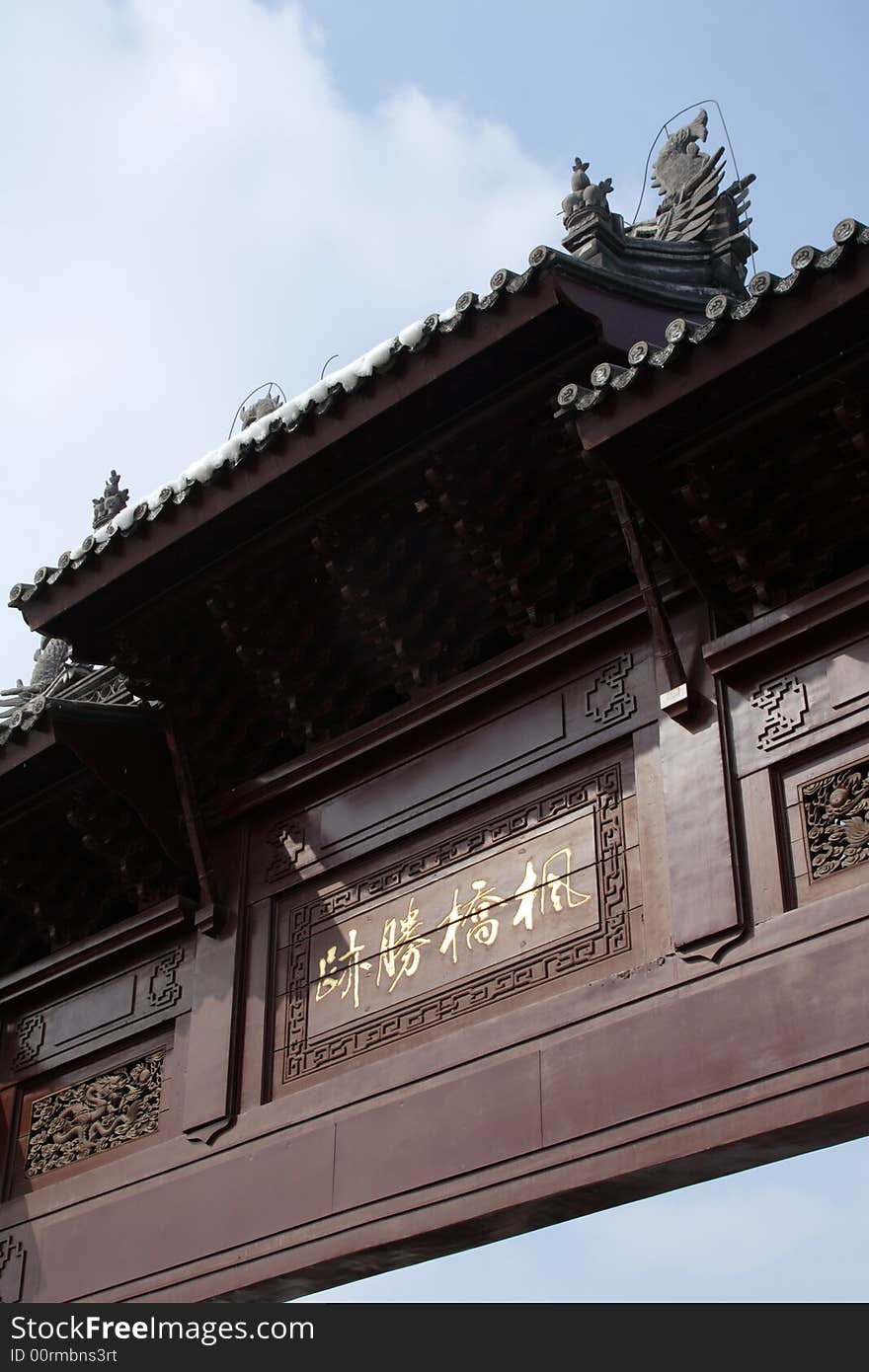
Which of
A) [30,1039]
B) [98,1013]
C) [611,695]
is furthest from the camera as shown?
[30,1039]

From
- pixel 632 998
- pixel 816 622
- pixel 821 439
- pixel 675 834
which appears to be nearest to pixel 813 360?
pixel 821 439

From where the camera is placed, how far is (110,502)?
974cm

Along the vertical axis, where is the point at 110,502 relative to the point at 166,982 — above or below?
above

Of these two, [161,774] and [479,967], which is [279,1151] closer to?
[479,967]

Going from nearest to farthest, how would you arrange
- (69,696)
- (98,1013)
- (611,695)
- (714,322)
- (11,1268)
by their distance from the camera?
(714,322) < (611,695) < (11,1268) < (98,1013) < (69,696)

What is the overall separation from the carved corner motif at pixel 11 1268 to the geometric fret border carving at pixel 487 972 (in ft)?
4.77

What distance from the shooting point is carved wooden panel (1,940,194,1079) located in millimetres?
7387

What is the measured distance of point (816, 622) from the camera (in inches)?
232

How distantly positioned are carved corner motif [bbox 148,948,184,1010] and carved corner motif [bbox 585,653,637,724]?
2.12 m

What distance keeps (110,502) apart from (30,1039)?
10.3 ft

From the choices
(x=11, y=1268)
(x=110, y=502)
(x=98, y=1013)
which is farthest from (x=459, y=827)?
(x=110, y=502)

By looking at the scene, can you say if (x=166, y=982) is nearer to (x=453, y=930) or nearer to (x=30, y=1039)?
(x=30, y=1039)

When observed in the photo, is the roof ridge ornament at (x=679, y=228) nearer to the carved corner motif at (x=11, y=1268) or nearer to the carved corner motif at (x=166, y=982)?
the carved corner motif at (x=166, y=982)

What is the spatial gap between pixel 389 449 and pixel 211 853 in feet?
6.39
